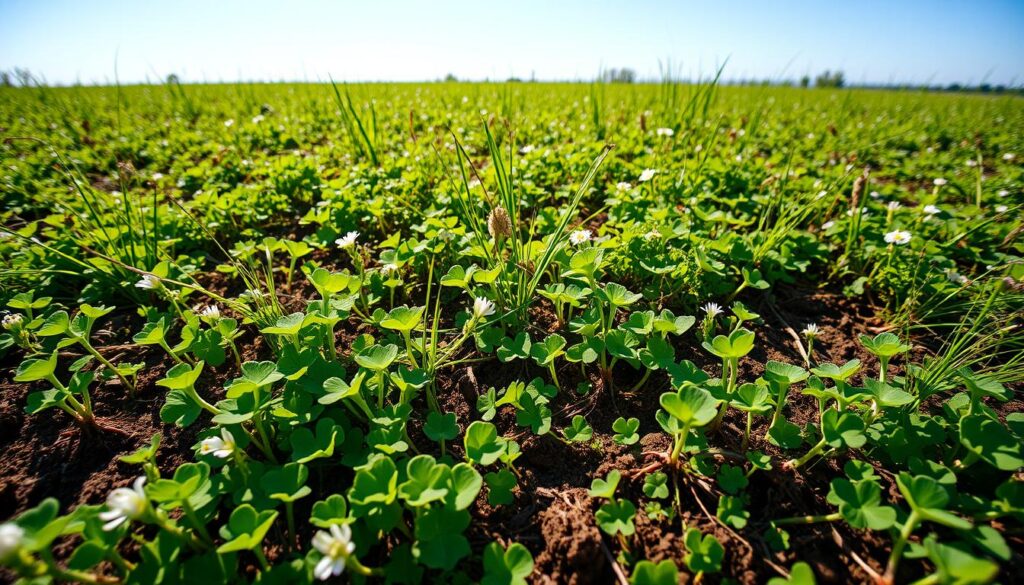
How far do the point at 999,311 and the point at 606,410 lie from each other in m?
1.48

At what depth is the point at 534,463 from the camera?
1239mm

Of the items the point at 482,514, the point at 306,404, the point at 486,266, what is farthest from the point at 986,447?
the point at 306,404

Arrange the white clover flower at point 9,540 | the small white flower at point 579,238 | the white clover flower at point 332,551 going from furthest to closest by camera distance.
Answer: the small white flower at point 579,238
the white clover flower at point 332,551
the white clover flower at point 9,540

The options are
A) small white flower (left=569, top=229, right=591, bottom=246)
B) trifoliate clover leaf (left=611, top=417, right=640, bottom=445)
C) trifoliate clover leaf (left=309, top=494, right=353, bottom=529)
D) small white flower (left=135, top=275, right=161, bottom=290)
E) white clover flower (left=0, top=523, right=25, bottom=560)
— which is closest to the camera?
white clover flower (left=0, top=523, right=25, bottom=560)

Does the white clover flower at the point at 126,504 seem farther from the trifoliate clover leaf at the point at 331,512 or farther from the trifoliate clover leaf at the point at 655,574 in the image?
the trifoliate clover leaf at the point at 655,574

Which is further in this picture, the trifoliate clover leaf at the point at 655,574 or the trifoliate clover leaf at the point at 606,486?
the trifoliate clover leaf at the point at 606,486

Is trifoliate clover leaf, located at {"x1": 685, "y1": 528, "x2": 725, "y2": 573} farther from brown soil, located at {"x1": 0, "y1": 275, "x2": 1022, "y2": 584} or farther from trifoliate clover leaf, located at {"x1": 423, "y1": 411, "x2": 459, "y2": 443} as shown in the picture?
trifoliate clover leaf, located at {"x1": 423, "y1": 411, "x2": 459, "y2": 443}

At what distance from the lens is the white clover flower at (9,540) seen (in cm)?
74

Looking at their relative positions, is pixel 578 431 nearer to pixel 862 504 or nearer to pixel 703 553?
pixel 703 553

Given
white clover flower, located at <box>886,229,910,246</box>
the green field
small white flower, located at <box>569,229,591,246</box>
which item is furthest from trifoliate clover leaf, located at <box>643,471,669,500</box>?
white clover flower, located at <box>886,229,910,246</box>

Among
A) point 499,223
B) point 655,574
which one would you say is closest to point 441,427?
point 655,574

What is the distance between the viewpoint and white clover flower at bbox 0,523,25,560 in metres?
0.74

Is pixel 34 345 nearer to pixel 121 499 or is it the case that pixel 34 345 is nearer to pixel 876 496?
Result: pixel 121 499

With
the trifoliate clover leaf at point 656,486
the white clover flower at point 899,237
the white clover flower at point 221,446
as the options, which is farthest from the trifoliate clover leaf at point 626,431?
the white clover flower at point 899,237
